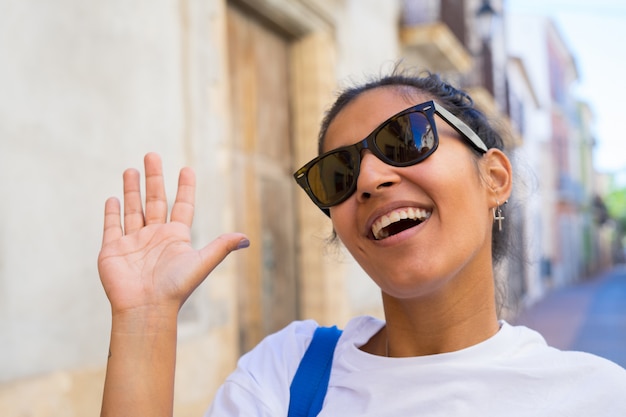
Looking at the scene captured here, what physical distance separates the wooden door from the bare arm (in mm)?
3234

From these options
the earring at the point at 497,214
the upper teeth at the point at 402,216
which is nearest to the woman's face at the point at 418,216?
the upper teeth at the point at 402,216

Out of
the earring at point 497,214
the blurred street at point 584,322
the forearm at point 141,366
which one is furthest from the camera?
the blurred street at point 584,322

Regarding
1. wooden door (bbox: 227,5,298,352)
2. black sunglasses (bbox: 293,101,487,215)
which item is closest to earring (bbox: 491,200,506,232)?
black sunglasses (bbox: 293,101,487,215)

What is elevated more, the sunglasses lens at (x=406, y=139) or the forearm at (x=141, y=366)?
the sunglasses lens at (x=406, y=139)

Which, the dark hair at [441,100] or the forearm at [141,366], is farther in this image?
the dark hair at [441,100]

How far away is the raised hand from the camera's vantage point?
1444 millimetres

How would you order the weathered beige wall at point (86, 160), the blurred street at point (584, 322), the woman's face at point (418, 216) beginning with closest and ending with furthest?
the woman's face at point (418, 216)
the weathered beige wall at point (86, 160)
the blurred street at point (584, 322)

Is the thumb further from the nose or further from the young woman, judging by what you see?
the nose

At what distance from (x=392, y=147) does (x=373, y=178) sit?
85 mm

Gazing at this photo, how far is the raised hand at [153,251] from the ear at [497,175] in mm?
619

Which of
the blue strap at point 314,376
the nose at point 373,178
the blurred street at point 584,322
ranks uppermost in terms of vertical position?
the nose at point 373,178

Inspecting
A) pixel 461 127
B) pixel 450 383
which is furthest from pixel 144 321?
pixel 461 127

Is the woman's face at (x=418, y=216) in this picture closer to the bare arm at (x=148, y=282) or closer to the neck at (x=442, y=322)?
the neck at (x=442, y=322)

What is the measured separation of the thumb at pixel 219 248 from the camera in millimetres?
1493
